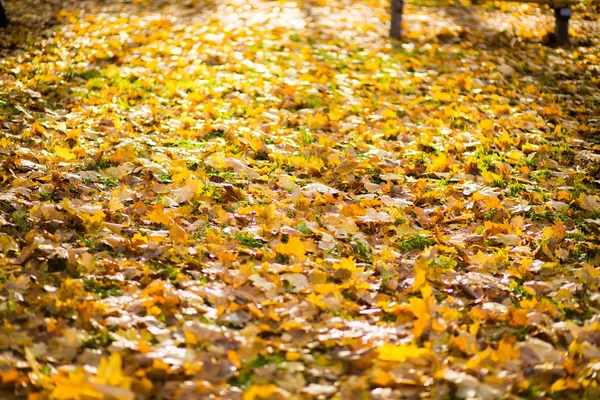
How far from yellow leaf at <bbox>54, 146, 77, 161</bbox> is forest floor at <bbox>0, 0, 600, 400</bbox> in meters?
0.02

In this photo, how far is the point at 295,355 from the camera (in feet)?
8.27

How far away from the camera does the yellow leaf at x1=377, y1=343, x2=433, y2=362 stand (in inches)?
98.0

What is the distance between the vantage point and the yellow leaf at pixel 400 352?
8.16ft

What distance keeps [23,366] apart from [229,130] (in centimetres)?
313

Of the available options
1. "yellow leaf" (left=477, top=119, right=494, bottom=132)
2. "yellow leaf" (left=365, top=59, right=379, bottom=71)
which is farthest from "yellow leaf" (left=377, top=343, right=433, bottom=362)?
"yellow leaf" (left=365, top=59, right=379, bottom=71)

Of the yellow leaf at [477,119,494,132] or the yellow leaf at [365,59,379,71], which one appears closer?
the yellow leaf at [477,119,494,132]

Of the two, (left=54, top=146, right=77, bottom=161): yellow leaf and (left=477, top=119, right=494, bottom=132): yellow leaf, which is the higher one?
(left=54, top=146, right=77, bottom=161): yellow leaf

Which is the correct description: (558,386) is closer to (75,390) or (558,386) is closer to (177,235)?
(75,390)

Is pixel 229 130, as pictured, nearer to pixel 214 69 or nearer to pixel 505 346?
pixel 214 69

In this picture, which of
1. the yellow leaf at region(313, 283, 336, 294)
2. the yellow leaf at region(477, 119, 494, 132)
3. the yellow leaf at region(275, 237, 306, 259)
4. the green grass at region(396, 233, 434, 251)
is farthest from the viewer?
the yellow leaf at region(477, 119, 494, 132)

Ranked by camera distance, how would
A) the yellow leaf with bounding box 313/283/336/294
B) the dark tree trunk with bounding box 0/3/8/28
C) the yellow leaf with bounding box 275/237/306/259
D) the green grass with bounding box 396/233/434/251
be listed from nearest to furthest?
the yellow leaf with bounding box 313/283/336/294
the yellow leaf with bounding box 275/237/306/259
the green grass with bounding box 396/233/434/251
the dark tree trunk with bounding box 0/3/8/28

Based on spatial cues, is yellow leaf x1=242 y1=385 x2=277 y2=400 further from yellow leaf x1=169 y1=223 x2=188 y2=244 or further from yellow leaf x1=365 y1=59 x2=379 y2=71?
yellow leaf x1=365 y1=59 x2=379 y2=71

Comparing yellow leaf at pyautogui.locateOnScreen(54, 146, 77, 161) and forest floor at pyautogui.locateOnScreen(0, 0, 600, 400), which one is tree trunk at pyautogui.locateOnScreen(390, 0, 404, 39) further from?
yellow leaf at pyautogui.locateOnScreen(54, 146, 77, 161)

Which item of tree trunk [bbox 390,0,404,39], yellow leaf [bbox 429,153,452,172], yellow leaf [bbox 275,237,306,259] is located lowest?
yellow leaf [bbox 429,153,452,172]
